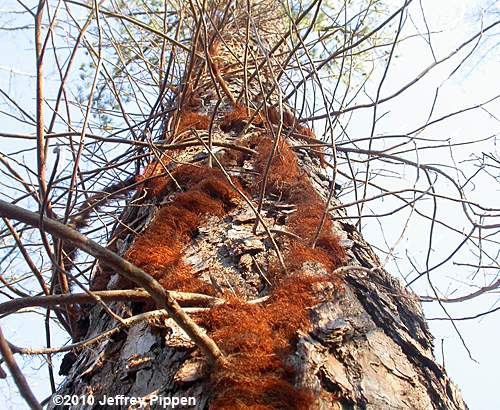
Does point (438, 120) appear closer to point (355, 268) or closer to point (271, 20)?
point (355, 268)

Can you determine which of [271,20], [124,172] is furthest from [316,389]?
[271,20]

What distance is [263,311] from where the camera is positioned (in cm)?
113

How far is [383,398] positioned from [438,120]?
127cm

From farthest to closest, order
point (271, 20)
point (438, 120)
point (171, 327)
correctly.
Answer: point (271, 20) → point (438, 120) → point (171, 327)

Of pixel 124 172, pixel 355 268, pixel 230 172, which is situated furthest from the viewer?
pixel 124 172

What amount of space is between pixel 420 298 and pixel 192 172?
0.82 metres

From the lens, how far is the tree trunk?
3.26 feet

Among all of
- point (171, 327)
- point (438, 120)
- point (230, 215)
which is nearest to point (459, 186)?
point (438, 120)

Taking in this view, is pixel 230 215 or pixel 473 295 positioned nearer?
pixel 473 295

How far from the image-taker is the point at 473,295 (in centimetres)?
133

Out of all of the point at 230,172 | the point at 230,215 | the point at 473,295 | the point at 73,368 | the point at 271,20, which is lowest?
the point at 473,295

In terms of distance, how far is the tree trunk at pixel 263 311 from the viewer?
3.26ft

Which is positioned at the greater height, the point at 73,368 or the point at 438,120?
the point at 438,120

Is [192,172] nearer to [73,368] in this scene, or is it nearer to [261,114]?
[261,114]
